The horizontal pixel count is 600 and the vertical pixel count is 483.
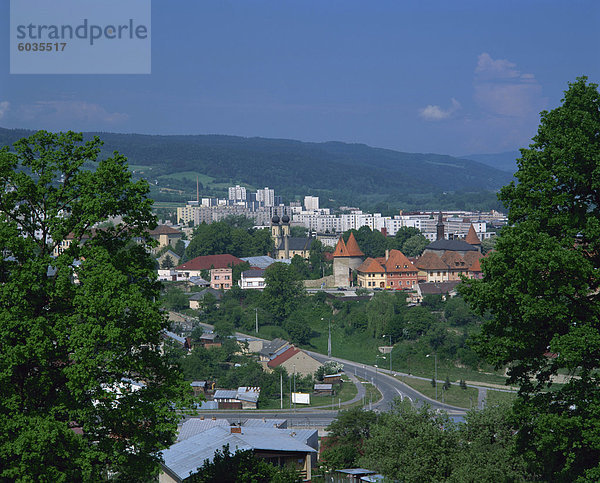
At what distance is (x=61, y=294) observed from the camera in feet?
37.6

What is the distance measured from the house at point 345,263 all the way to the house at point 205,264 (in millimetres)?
12057

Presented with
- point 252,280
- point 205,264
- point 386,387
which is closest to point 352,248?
point 252,280

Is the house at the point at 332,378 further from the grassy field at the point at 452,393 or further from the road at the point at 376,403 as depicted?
the grassy field at the point at 452,393

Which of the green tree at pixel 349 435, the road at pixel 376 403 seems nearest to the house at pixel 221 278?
the road at pixel 376 403

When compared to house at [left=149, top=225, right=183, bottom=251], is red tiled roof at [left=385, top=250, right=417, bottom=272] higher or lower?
lower

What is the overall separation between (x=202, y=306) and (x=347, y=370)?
19039 mm

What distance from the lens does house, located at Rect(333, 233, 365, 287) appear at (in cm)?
8056

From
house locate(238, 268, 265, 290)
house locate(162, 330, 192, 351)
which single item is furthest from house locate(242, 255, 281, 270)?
house locate(162, 330, 192, 351)

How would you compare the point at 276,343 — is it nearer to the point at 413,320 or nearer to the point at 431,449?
the point at 413,320

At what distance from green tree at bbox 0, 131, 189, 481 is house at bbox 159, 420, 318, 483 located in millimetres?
7457

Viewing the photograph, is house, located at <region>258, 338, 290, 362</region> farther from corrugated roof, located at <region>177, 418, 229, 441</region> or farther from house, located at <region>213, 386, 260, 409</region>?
corrugated roof, located at <region>177, 418, 229, 441</region>

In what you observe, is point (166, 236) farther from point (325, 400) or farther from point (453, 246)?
point (325, 400)

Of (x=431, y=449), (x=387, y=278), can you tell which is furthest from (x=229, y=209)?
(x=431, y=449)

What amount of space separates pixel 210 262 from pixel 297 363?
40.7m
